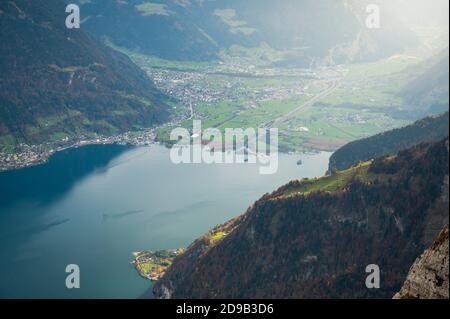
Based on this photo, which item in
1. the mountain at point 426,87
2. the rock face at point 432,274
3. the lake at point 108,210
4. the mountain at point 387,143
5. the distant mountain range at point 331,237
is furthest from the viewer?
the mountain at point 426,87

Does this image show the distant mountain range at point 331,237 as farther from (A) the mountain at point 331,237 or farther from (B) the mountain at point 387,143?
(B) the mountain at point 387,143

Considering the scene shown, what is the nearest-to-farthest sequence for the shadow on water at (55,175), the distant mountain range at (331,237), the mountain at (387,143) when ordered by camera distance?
1. the distant mountain range at (331,237)
2. the mountain at (387,143)
3. the shadow on water at (55,175)

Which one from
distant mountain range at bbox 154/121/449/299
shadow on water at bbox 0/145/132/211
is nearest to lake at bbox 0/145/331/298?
shadow on water at bbox 0/145/132/211

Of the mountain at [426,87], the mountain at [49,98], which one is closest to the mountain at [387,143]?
the mountain at [426,87]

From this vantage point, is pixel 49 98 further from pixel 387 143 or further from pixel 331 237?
pixel 331 237

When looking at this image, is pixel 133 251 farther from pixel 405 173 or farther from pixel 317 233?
pixel 405 173

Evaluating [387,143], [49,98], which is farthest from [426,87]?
[49,98]
